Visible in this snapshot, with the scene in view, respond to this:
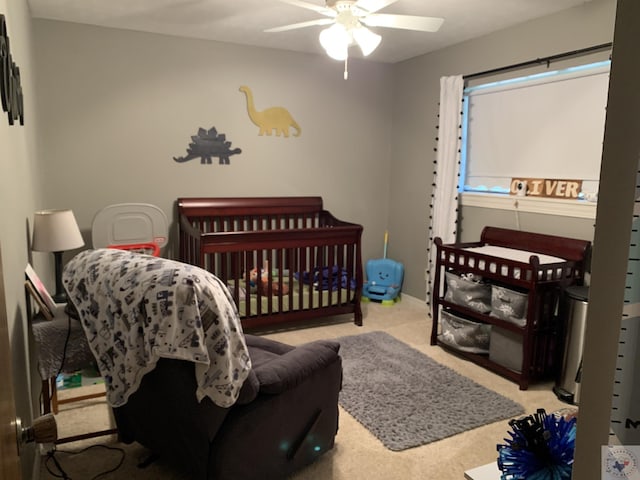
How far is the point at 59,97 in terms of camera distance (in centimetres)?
354

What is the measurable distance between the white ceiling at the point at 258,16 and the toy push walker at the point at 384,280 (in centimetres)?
194

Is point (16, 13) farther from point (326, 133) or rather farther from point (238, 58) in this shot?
point (326, 133)

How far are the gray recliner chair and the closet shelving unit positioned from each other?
1.34 m

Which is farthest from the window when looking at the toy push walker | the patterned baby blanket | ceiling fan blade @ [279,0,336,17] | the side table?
the side table

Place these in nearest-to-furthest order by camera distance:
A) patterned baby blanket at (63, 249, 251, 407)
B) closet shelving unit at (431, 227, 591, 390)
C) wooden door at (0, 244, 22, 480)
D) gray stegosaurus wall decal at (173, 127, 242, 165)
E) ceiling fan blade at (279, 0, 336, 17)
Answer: wooden door at (0, 244, 22, 480) < patterned baby blanket at (63, 249, 251, 407) < ceiling fan blade at (279, 0, 336, 17) < closet shelving unit at (431, 227, 591, 390) < gray stegosaurus wall decal at (173, 127, 242, 165)

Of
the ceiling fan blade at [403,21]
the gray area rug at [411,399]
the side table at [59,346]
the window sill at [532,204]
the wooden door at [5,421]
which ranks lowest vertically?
the gray area rug at [411,399]

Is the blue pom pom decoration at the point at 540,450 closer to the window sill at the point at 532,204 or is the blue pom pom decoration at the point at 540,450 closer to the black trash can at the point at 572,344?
the black trash can at the point at 572,344

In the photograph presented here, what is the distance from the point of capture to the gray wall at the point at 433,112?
9.96 ft

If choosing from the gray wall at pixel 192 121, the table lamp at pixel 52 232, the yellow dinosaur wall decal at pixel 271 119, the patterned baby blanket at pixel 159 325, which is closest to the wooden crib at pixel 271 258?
the gray wall at pixel 192 121

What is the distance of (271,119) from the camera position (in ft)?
13.9

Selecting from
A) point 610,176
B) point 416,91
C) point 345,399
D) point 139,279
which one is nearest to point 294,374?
point 139,279

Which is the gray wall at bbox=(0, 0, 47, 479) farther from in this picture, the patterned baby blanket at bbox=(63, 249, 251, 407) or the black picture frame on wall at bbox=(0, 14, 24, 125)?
the patterned baby blanket at bbox=(63, 249, 251, 407)

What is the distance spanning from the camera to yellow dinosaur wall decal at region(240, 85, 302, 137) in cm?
414

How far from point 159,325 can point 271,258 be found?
207 cm
